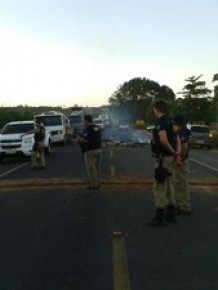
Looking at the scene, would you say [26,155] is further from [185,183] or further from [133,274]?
[133,274]

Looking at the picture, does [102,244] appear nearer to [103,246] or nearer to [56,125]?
[103,246]

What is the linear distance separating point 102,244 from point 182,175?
10.7 ft

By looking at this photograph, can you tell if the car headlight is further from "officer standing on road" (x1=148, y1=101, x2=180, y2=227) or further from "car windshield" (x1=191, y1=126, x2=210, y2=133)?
"car windshield" (x1=191, y1=126, x2=210, y2=133)

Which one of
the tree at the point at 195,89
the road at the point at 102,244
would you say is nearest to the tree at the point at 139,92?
the tree at the point at 195,89

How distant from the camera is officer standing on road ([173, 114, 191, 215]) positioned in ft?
36.0

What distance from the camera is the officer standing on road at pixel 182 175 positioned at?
432 inches

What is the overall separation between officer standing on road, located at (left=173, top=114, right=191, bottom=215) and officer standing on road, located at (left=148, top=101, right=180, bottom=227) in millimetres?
824

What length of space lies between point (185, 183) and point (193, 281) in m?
4.70

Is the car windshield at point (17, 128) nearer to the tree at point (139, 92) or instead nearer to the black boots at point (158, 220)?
the black boots at point (158, 220)

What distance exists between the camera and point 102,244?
8.45m

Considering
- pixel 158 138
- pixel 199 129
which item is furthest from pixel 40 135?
pixel 199 129

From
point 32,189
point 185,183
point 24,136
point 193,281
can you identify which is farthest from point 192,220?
point 24,136

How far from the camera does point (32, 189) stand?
49.0 feet

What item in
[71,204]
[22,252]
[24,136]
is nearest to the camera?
[22,252]
